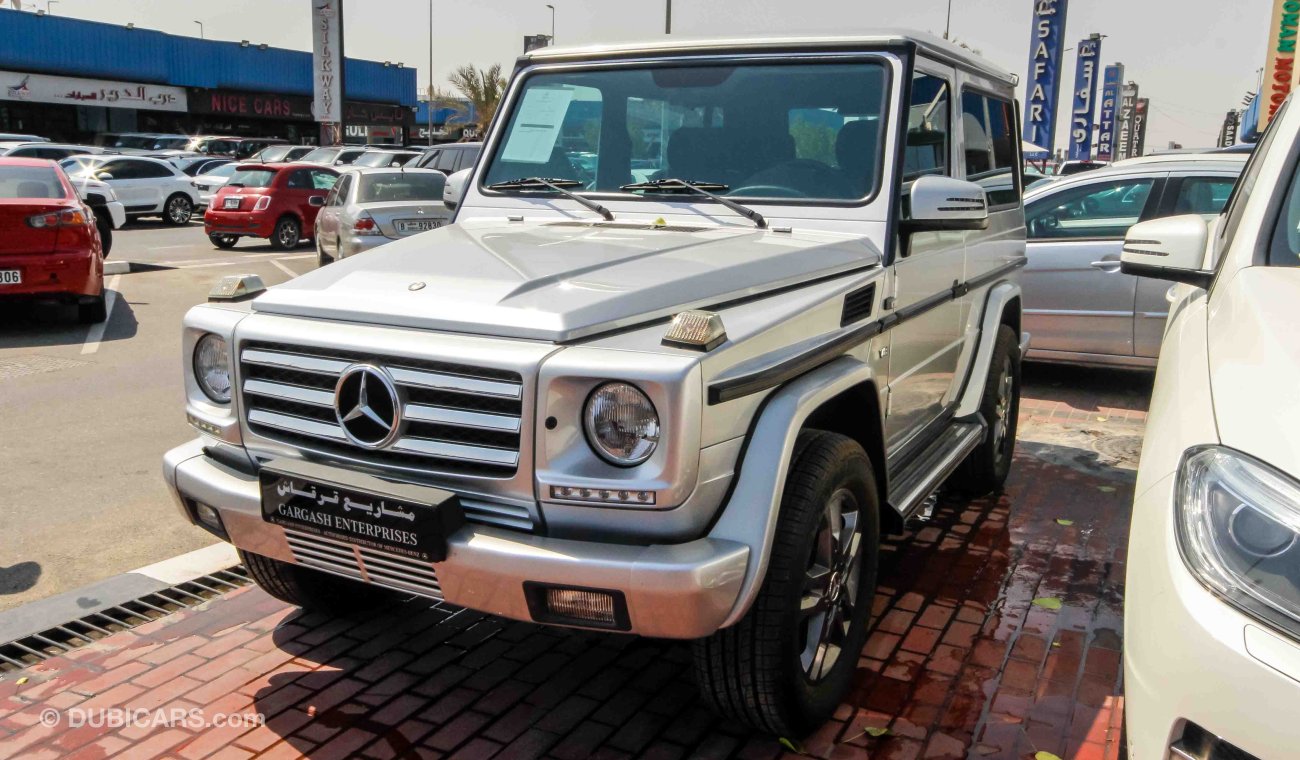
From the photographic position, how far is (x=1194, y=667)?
1.89m

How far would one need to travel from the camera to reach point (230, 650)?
12.5 ft

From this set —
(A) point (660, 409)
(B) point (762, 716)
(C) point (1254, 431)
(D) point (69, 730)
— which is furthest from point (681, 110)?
(D) point (69, 730)

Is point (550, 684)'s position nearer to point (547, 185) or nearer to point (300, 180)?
point (547, 185)

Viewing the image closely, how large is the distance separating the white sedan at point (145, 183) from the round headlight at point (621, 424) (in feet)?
73.2

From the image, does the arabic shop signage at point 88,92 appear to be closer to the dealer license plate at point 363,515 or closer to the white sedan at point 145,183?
the white sedan at point 145,183

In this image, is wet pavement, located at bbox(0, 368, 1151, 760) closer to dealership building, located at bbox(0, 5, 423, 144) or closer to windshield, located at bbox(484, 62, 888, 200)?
windshield, located at bbox(484, 62, 888, 200)

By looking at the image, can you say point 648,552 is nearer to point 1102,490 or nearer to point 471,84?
point 1102,490

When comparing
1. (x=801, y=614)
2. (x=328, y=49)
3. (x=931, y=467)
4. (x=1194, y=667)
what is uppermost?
(x=328, y=49)

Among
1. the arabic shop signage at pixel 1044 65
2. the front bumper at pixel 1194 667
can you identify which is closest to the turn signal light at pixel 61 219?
the front bumper at pixel 1194 667

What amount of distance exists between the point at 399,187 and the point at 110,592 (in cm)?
1004

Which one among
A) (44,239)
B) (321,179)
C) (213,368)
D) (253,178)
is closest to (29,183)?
(44,239)

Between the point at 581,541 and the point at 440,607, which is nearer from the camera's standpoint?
the point at 581,541

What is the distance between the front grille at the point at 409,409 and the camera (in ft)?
8.79

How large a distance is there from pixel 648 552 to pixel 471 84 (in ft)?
144
